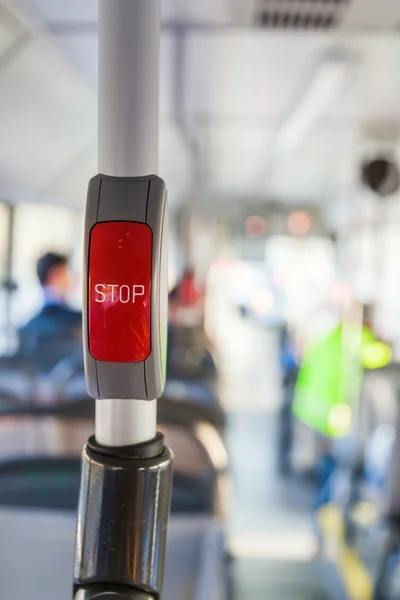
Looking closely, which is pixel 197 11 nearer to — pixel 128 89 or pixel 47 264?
pixel 128 89

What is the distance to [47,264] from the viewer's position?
13.4 ft

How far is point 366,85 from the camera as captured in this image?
383 cm

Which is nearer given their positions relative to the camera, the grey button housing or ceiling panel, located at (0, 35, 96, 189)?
the grey button housing

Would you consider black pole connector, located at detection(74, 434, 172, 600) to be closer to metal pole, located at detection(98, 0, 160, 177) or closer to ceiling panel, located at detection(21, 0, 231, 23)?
metal pole, located at detection(98, 0, 160, 177)

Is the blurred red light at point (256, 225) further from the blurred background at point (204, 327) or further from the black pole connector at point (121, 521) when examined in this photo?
the black pole connector at point (121, 521)

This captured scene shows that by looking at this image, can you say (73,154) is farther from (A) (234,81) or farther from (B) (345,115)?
(B) (345,115)

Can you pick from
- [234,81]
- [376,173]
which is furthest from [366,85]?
[376,173]

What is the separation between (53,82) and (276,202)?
27.7 ft

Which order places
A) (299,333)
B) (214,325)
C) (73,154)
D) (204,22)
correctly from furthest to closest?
1. (214,325)
2. (299,333)
3. (73,154)
4. (204,22)

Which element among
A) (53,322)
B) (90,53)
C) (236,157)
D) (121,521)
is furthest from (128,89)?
(236,157)

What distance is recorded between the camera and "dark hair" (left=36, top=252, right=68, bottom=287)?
406 cm

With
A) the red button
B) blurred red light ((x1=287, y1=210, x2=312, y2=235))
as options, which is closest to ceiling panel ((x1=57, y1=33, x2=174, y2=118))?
the red button

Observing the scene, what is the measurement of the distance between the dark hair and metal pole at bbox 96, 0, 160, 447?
11.0ft

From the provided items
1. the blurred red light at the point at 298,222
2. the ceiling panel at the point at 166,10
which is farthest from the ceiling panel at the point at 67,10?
the blurred red light at the point at 298,222
